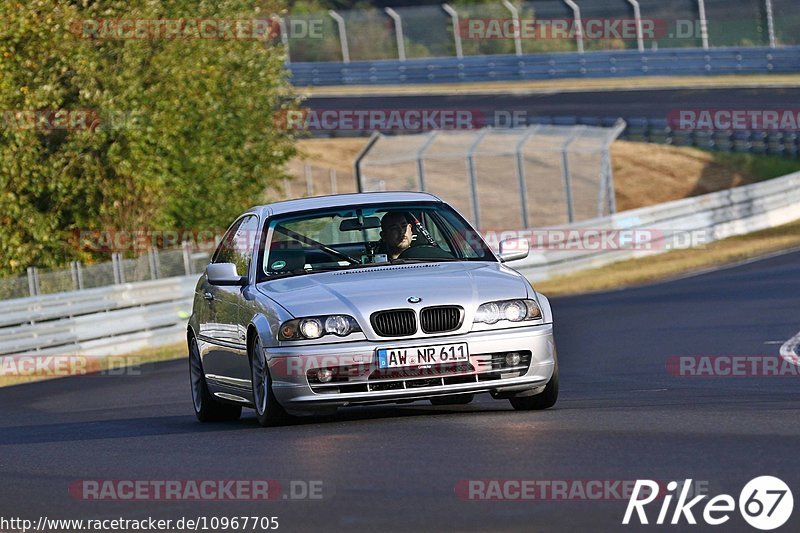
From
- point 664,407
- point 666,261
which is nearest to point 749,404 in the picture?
point 664,407

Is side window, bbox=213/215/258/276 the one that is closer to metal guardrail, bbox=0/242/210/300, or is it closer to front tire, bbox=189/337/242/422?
front tire, bbox=189/337/242/422

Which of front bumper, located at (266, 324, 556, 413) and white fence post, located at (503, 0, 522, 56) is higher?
front bumper, located at (266, 324, 556, 413)

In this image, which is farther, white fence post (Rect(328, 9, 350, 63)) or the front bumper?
white fence post (Rect(328, 9, 350, 63))

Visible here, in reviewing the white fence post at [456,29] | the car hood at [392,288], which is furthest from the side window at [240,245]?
the white fence post at [456,29]

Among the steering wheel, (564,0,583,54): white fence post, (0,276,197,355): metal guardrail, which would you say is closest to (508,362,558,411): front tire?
the steering wheel

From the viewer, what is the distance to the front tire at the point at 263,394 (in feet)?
34.3

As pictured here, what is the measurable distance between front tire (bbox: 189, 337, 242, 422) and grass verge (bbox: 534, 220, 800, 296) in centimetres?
1548

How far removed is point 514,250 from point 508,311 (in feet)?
3.27

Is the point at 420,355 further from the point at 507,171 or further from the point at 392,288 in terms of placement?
the point at 507,171

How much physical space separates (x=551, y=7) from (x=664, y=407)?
1654 inches

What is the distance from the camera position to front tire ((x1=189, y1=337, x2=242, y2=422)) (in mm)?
12320

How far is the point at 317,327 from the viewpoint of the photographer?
10188 millimetres

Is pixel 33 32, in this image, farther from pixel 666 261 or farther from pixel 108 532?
pixel 108 532

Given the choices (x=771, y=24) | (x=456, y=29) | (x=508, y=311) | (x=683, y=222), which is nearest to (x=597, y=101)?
(x=771, y=24)
